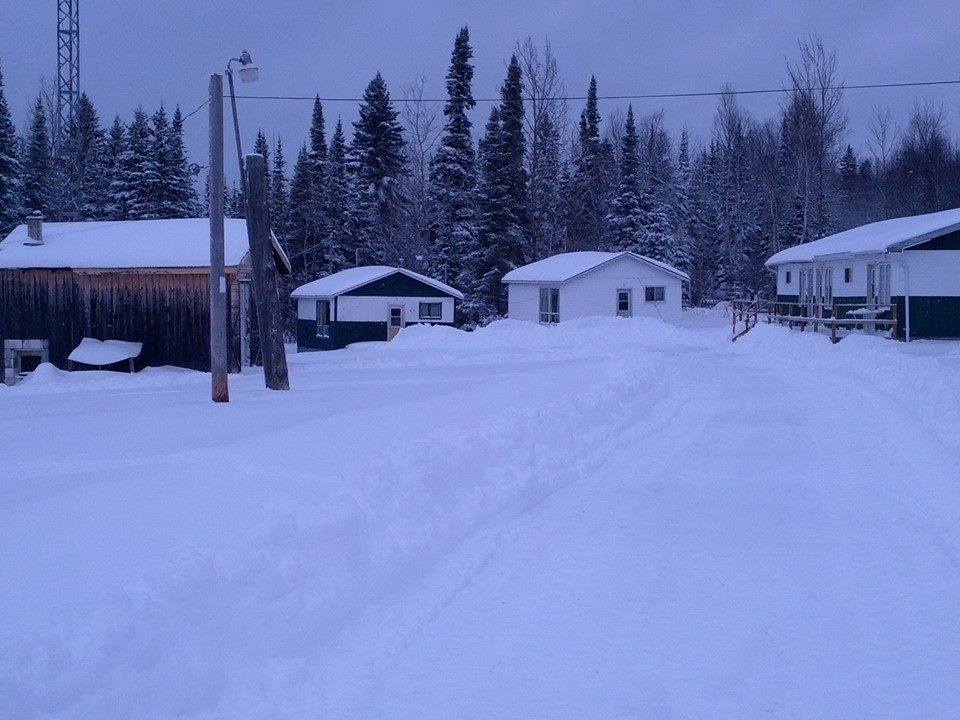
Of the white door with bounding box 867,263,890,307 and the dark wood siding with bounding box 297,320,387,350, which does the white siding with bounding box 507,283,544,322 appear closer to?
the dark wood siding with bounding box 297,320,387,350

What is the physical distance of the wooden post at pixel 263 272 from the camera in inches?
778

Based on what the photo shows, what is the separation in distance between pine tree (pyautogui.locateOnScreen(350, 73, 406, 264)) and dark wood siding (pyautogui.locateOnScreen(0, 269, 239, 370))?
3799 centimetres

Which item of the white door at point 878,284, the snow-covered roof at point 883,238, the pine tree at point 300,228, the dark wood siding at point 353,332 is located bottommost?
the dark wood siding at point 353,332

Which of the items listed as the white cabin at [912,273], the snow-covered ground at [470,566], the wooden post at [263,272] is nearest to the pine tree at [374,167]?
the white cabin at [912,273]

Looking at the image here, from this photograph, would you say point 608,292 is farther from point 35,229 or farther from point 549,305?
point 35,229

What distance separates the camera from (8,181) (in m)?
51.9

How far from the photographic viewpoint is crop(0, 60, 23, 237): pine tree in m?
51.9

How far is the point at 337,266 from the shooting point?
218 feet

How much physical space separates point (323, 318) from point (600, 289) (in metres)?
13.9

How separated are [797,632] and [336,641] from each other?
296cm

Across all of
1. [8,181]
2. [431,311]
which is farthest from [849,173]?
[8,181]

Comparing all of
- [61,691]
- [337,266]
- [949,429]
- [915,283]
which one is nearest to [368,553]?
[61,691]

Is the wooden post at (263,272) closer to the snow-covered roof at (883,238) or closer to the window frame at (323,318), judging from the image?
the snow-covered roof at (883,238)

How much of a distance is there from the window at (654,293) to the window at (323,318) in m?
15.9
